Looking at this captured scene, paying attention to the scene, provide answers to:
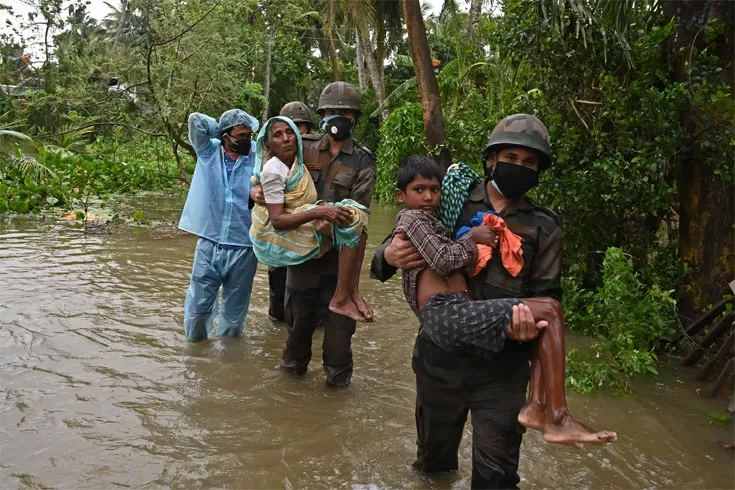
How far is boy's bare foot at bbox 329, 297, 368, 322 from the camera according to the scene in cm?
433

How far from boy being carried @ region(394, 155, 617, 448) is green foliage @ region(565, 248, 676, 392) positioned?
2.43 m

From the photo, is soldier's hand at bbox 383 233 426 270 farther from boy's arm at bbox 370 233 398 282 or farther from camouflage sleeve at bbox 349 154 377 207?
camouflage sleeve at bbox 349 154 377 207

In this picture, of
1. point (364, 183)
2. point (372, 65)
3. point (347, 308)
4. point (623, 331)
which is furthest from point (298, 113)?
point (372, 65)

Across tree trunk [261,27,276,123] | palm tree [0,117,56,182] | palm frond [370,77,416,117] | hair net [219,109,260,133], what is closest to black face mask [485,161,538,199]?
hair net [219,109,260,133]

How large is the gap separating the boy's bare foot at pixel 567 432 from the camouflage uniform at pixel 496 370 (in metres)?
0.30

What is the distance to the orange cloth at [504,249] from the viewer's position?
2859 mm

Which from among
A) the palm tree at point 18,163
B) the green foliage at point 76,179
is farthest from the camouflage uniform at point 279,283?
the palm tree at point 18,163

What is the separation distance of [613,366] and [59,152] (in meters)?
13.0

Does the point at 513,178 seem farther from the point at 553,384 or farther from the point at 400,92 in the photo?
the point at 400,92

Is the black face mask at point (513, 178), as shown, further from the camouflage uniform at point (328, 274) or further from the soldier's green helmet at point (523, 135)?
the camouflage uniform at point (328, 274)

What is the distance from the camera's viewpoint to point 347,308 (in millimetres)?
4371

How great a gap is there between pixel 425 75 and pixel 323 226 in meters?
5.94

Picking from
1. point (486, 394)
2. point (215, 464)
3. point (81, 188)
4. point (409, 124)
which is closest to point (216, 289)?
point (215, 464)

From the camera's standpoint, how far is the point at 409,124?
14.9 m
